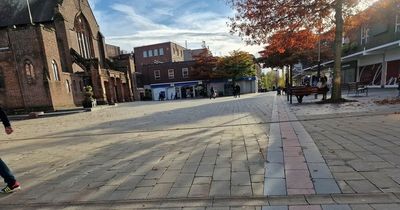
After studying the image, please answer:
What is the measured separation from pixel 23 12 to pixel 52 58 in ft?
36.2

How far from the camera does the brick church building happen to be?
20.6 meters

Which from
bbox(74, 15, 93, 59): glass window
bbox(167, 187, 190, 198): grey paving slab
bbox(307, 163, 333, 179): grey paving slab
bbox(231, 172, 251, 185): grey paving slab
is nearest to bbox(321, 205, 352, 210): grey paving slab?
bbox(307, 163, 333, 179): grey paving slab

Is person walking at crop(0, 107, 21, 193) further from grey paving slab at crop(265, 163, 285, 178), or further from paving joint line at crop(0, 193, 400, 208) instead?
grey paving slab at crop(265, 163, 285, 178)

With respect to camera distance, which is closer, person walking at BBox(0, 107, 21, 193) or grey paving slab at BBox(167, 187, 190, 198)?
grey paving slab at BBox(167, 187, 190, 198)

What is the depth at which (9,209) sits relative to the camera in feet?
10.9

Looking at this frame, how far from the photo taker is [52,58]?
21.6 m

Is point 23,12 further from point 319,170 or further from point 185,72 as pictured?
point 319,170

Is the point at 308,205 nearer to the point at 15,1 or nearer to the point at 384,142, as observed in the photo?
the point at 384,142

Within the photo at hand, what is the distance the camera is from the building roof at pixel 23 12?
26.5 m

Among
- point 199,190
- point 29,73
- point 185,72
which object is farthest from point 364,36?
point 29,73

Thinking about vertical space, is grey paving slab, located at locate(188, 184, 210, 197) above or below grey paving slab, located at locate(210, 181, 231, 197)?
below

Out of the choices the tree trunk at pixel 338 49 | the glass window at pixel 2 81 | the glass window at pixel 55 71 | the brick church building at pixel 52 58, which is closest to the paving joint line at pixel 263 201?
the tree trunk at pixel 338 49

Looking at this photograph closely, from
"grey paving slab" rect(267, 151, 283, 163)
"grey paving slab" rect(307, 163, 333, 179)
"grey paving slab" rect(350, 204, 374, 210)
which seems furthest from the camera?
"grey paving slab" rect(267, 151, 283, 163)

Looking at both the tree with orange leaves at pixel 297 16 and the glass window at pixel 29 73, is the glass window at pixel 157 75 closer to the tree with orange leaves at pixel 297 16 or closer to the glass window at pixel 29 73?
the glass window at pixel 29 73
